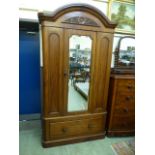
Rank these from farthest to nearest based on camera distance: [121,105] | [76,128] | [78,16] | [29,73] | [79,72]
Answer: [29,73], [121,105], [76,128], [79,72], [78,16]

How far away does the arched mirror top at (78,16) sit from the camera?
1.63 metres

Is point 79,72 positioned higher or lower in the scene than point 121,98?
higher

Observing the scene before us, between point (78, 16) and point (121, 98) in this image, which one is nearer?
point (78, 16)

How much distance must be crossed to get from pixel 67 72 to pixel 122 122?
116 centimetres

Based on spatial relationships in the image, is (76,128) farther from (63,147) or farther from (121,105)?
(121,105)

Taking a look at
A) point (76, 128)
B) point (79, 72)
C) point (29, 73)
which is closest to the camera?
point (79, 72)

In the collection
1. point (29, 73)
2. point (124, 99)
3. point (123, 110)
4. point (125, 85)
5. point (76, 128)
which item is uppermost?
point (29, 73)

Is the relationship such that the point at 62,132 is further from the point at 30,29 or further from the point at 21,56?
the point at 30,29

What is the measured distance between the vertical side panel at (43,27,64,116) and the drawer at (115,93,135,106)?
0.80m

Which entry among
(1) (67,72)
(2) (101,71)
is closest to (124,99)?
(2) (101,71)

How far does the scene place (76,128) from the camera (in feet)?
6.68

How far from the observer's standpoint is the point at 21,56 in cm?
233

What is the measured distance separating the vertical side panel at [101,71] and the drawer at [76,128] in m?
0.20
